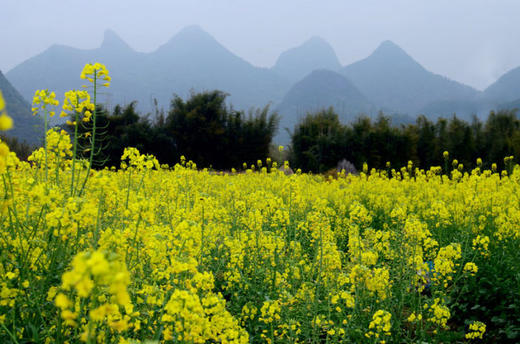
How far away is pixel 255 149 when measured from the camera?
2266 cm

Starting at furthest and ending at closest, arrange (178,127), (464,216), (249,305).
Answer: (178,127) → (464,216) → (249,305)

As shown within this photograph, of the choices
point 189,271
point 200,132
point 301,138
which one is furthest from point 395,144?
point 189,271

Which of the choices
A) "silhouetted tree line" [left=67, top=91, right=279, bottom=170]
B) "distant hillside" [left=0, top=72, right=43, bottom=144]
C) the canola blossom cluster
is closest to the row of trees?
"silhouetted tree line" [left=67, top=91, right=279, bottom=170]

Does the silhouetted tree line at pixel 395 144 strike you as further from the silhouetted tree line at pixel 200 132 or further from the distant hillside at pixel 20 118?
the distant hillside at pixel 20 118

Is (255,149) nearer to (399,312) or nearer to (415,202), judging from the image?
(415,202)

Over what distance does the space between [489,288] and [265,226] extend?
124 inches

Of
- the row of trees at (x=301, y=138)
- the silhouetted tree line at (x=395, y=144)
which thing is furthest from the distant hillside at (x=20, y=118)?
the silhouetted tree line at (x=395, y=144)

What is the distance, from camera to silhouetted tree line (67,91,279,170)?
2086 centimetres

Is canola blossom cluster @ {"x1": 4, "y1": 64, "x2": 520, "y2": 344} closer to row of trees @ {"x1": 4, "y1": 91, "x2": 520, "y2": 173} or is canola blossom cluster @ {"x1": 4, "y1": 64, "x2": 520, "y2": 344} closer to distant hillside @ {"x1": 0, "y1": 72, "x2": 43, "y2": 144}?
row of trees @ {"x1": 4, "y1": 91, "x2": 520, "y2": 173}

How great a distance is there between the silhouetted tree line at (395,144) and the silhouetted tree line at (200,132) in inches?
116

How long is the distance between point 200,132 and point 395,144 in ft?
37.3

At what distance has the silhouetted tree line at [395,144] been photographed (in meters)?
19.0

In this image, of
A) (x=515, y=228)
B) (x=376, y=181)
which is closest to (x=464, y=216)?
(x=515, y=228)

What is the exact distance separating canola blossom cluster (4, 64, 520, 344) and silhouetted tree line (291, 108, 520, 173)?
1368 centimetres
